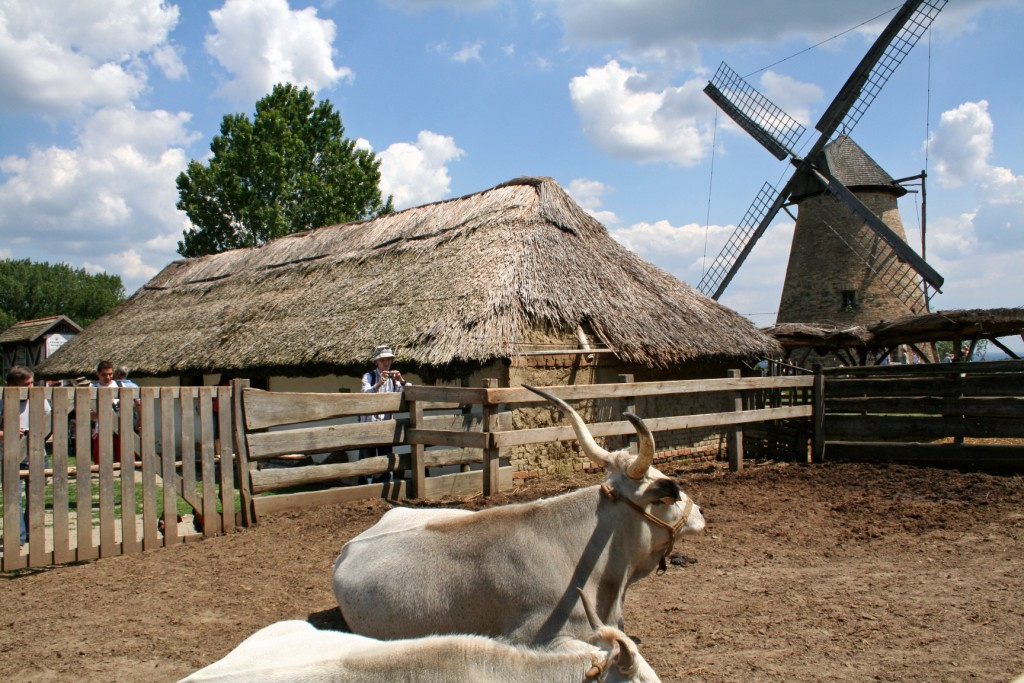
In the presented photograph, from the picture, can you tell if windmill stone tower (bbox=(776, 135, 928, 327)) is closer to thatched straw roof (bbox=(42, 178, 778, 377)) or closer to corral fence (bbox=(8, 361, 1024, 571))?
thatched straw roof (bbox=(42, 178, 778, 377))

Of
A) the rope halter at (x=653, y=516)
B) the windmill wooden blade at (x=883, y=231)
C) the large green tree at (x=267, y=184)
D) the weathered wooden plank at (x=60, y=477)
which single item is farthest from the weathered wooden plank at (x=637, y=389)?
the large green tree at (x=267, y=184)

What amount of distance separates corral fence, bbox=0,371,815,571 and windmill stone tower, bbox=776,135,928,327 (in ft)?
55.0

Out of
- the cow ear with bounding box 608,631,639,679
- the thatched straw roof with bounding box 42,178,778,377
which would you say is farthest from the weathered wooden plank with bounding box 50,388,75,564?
the thatched straw roof with bounding box 42,178,778,377

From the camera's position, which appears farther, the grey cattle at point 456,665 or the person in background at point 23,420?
the person in background at point 23,420

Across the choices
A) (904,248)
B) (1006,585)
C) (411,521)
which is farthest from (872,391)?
(904,248)

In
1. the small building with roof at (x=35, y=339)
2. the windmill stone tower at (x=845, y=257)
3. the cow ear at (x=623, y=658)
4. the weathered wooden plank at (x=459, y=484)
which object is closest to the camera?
the cow ear at (x=623, y=658)

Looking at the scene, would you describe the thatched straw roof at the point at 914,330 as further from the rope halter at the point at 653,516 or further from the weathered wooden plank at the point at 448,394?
the rope halter at the point at 653,516

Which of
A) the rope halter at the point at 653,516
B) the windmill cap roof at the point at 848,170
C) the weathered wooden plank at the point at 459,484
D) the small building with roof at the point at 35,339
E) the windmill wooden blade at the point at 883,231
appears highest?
the windmill cap roof at the point at 848,170

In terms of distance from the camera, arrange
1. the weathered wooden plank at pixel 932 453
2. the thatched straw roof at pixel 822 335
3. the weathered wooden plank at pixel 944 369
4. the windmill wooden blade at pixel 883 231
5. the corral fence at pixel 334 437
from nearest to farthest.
A: the corral fence at pixel 334 437, the weathered wooden plank at pixel 932 453, the weathered wooden plank at pixel 944 369, the thatched straw roof at pixel 822 335, the windmill wooden blade at pixel 883 231

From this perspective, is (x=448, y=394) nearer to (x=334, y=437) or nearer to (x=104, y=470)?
(x=334, y=437)

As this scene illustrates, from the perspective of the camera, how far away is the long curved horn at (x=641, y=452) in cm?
323

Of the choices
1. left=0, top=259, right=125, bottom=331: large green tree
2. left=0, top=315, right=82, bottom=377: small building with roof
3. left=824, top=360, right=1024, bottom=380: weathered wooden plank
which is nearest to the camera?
left=824, top=360, right=1024, bottom=380: weathered wooden plank

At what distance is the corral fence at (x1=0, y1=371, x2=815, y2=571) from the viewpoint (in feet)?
17.5

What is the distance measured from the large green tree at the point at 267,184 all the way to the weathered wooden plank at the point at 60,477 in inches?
1175
